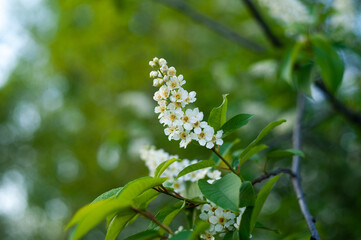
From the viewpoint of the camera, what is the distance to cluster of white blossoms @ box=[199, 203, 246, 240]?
1.02 m

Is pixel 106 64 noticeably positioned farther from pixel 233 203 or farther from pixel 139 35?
pixel 233 203

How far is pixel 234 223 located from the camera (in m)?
1.04

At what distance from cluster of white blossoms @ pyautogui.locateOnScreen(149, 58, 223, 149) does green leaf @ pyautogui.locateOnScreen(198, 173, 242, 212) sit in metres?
0.11

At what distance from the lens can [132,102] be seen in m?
3.71

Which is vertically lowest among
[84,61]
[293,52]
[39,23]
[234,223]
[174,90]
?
[234,223]

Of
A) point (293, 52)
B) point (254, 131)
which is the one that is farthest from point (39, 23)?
point (293, 52)

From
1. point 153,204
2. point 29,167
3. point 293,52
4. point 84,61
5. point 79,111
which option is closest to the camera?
point 293,52

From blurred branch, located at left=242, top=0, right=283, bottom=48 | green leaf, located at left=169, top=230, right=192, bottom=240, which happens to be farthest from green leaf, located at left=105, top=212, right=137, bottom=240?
blurred branch, located at left=242, top=0, right=283, bottom=48

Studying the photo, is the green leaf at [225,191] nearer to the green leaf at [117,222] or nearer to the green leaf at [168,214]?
the green leaf at [168,214]

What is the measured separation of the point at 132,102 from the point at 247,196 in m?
2.81

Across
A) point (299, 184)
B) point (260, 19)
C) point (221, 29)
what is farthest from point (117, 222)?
point (221, 29)

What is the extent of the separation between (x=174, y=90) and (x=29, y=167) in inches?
296

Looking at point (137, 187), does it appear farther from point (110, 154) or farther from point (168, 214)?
point (110, 154)

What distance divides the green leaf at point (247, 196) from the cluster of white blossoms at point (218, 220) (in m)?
0.05
